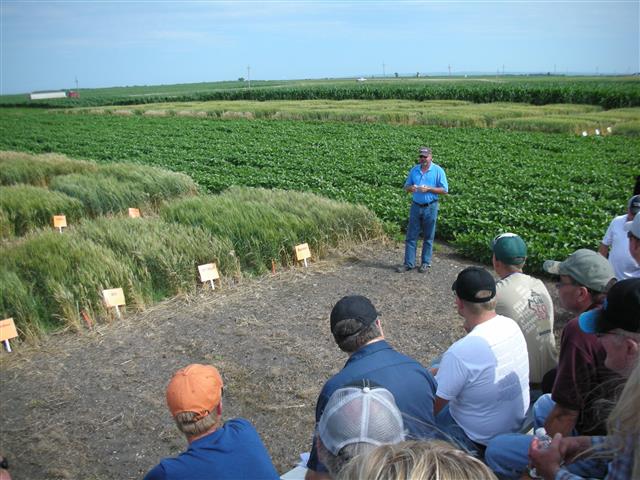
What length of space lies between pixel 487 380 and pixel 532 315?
0.90 m

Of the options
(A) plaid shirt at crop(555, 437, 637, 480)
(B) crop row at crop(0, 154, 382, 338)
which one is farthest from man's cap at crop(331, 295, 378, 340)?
(B) crop row at crop(0, 154, 382, 338)

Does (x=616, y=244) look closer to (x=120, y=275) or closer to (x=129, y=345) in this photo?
(x=129, y=345)

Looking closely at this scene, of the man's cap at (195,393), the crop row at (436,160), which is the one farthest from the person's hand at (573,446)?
the crop row at (436,160)

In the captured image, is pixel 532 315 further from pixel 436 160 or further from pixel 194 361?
pixel 436 160

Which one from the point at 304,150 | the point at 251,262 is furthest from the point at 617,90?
the point at 251,262

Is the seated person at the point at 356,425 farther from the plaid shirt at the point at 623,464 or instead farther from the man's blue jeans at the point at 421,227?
the man's blue jeans at the point at 421,227

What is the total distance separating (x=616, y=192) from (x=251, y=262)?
9.02 meters

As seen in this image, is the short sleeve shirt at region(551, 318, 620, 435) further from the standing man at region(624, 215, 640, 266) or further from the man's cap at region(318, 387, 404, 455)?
the standing man at region(624, 215, 640, 266)

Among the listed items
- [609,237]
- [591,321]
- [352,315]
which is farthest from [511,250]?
[609,237]

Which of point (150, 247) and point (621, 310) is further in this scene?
point (150, 247)

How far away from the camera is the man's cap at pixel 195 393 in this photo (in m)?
2.45

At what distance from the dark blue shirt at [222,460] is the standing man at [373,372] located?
0.28 metres

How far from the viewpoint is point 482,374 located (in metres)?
3.00

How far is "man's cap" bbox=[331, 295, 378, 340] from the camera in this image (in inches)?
110
